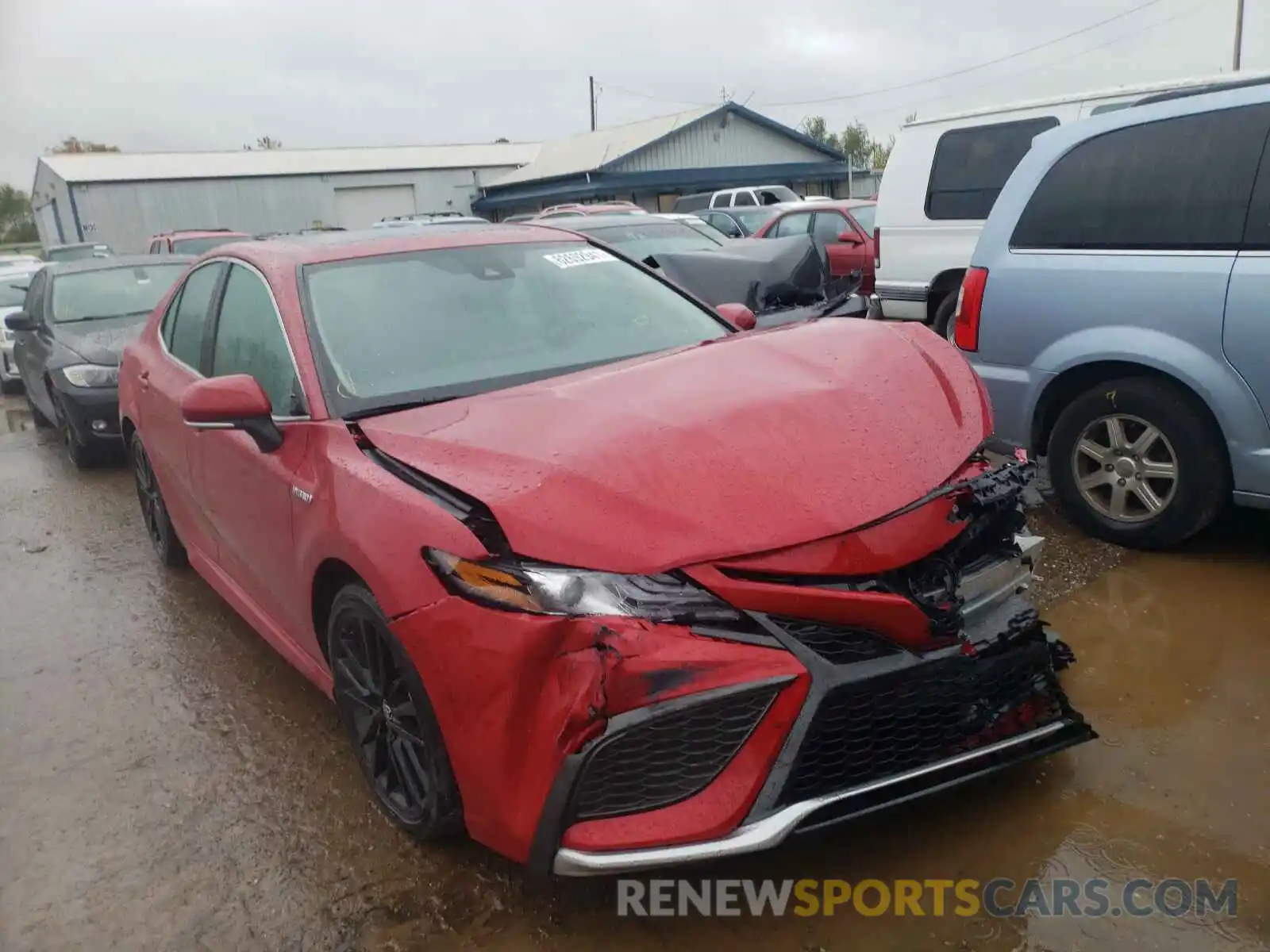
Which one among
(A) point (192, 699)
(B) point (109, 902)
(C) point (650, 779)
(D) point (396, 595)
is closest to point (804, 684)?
(C) point (650, 779)

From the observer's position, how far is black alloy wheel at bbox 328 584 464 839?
2.45 meters

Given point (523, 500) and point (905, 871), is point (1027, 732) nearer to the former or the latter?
point (905, 871)

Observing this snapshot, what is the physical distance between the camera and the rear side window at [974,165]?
26.1 ft

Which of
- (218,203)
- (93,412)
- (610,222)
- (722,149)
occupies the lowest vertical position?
(93,412)

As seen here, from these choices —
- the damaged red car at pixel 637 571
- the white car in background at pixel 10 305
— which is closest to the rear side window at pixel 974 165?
the damaged red car at pixel 637 571

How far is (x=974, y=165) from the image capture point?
27.0 feet

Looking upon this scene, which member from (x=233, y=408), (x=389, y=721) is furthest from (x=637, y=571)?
(x=233, y=408)

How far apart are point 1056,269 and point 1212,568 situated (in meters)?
1.44

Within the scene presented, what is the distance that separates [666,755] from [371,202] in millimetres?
46240

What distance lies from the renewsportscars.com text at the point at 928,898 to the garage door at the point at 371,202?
45191 millimetres

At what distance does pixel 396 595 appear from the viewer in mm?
2398

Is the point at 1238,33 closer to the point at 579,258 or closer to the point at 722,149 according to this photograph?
the point at 722,149

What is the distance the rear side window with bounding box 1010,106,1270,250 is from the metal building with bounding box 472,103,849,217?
2989 cm

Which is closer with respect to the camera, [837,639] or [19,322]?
[837,639]
